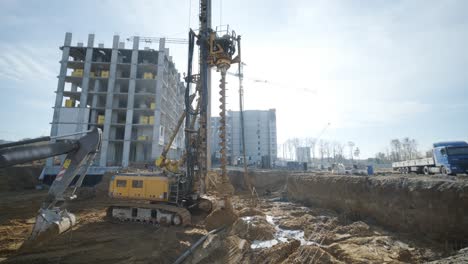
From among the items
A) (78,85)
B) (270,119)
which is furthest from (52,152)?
(270,119)

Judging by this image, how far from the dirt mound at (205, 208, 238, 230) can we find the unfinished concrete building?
28708 millimetres

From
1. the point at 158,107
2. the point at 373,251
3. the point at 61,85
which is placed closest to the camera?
the point at 373,251

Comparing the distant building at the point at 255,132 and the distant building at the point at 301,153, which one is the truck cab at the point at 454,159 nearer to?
the distant building at the point at 255,132

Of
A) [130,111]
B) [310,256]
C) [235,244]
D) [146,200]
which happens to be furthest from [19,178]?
[310,256]

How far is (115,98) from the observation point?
41.7 meters

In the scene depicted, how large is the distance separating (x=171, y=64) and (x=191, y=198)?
45.1 m

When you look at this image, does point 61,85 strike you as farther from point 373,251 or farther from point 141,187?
point 373,251

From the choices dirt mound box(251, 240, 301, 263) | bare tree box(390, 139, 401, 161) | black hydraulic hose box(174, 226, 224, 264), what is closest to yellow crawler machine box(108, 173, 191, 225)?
black hydraulic hose box(174, 226, 224, 264)

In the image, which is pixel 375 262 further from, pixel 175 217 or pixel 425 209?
pixel 175 217

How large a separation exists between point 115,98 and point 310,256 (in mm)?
43051

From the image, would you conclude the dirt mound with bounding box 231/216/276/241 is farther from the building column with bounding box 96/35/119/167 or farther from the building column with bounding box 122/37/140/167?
the building column with bounding box 96/35/119/167

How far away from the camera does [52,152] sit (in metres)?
6.79

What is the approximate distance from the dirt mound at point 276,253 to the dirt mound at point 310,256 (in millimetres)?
207

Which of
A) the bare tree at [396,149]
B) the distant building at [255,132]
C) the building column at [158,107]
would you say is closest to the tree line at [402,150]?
the bare tree at [396,149]
